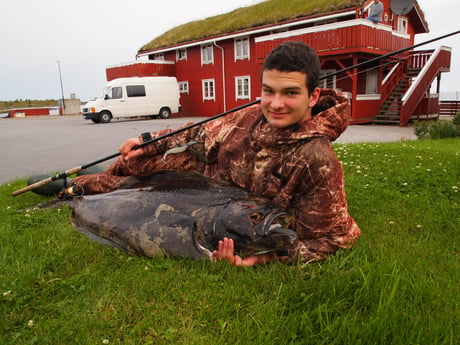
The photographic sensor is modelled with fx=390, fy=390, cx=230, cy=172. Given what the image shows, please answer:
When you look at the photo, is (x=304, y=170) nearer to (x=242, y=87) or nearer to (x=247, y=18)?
(x=242, y=87)

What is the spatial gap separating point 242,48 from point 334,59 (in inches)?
339

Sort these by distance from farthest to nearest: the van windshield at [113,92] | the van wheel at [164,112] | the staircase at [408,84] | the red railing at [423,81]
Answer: the van wheel at [164,112]
the van windshield at [113,92]
the staircase at [408,84]
the red railing at [423,81]

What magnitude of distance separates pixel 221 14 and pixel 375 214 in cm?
2829

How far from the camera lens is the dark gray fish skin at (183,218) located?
2.71 metres

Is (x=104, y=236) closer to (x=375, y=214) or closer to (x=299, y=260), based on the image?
(x=299, y=260)

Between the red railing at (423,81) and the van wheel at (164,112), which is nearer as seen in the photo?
the red railing at (423,81)

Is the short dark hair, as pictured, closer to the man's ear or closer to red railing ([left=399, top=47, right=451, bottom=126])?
the man's ear

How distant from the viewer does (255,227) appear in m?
2.66

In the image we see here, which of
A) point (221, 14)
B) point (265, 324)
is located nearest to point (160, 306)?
point (265, 324)

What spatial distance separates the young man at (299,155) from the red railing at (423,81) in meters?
16.2

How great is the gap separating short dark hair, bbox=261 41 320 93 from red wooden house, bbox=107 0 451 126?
857cm

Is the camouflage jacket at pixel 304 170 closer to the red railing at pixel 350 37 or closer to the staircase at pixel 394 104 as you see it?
the red railing at pixel 350 37

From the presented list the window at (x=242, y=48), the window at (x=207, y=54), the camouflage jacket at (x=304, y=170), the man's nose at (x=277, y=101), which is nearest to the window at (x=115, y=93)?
the window at (x=207, y=54)

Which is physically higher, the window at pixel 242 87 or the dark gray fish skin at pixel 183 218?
the window at pixel 242 87
